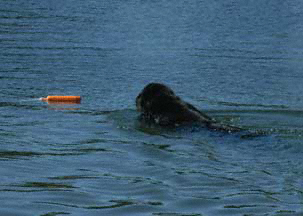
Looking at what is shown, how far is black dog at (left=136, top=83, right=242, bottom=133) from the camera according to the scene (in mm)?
12281

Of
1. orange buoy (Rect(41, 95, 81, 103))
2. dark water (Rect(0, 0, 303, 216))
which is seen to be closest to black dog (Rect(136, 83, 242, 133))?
dark water (Rect(0, 0, 303, 216))

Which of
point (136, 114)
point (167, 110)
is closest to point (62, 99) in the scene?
point (136, 114)

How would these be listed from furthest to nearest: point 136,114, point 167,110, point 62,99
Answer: point 62,99 → point 136,114 → point 167,110

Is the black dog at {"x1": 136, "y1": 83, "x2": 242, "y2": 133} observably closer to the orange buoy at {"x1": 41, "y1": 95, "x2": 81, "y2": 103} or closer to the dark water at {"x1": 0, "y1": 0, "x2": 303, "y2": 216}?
the dark water at {"x1": 0, "y1": 0, "x2": 303, "y2": 216}

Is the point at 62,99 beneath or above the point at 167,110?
beneath

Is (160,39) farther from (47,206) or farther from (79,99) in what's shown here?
(47,206)

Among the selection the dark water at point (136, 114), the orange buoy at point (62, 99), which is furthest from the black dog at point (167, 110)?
the orange buoy at point (62, 99)

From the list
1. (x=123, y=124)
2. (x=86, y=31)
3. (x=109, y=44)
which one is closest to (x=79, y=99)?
(x=123, y=124)

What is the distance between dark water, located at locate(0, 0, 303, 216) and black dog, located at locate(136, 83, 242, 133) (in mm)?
255

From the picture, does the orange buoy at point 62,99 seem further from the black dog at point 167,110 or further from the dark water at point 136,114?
the black dog at point 167,110

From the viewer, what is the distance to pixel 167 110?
1258 cm

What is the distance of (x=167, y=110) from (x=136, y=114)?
4.55ft

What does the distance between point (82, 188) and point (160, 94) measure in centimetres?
403

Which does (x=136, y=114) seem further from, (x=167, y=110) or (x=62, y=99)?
(x=62, y=99)
